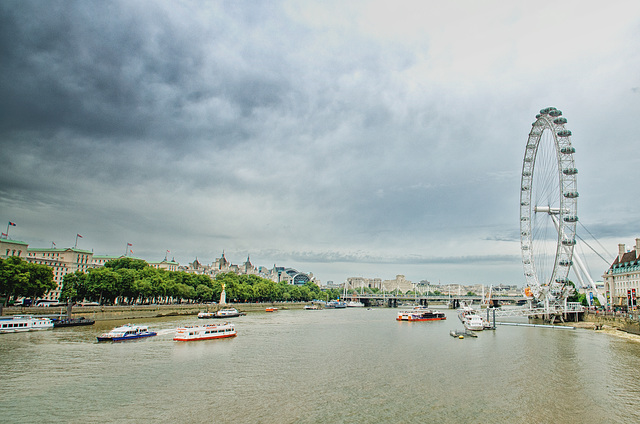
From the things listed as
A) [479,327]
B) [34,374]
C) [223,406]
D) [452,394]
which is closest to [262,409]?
[223,406]

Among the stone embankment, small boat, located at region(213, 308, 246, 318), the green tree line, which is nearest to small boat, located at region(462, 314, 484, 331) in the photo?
small boat, located at region(213, 308, 246, 318)

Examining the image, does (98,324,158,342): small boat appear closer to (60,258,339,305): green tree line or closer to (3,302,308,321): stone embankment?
(3,302,308,321): stone embankment

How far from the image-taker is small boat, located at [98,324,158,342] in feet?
166

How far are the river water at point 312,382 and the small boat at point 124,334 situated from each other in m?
1.56

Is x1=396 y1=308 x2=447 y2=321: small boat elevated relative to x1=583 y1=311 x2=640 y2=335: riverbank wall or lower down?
lower down

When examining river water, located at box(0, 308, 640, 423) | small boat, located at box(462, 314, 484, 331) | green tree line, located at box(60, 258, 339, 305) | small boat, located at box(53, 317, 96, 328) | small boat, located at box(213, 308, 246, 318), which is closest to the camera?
river water, located at box(0, 308, 640, 423)

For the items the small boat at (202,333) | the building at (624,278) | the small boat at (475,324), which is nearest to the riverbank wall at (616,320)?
the building at (624,278)

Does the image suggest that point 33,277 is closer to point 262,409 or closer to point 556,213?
point 262,409

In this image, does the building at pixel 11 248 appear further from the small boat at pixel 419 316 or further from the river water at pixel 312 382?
the small boat at pixel 419 316

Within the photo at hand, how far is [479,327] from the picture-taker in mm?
72875

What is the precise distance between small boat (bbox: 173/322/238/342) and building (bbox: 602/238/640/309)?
→ 2980 inches

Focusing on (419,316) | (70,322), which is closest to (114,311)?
(70,322)

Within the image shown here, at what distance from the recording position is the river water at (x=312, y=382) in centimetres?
2445

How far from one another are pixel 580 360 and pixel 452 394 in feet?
70.2
